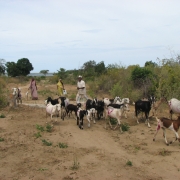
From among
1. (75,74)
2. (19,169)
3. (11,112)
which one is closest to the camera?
(19,169)

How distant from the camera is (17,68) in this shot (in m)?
48.3

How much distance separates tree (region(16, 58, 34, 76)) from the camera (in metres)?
48.6

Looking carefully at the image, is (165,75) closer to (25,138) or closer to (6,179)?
(25,138)

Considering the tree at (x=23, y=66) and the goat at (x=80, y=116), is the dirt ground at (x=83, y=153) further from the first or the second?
the tree at (x=23, y=66)

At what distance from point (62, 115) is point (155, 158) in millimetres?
5679

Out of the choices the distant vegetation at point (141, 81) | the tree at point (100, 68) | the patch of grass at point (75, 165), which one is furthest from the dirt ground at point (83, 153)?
the tree at point (100, 68)

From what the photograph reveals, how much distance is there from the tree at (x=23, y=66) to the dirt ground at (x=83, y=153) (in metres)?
38.4

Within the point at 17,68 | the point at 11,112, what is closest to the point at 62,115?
the point at 11,112

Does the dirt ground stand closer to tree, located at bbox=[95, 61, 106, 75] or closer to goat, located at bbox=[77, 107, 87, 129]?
goat, located at bbox=[77, 107, 87, 129]

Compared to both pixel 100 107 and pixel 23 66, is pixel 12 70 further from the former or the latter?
pixel 100 107

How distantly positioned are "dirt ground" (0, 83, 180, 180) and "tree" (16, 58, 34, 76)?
3842cm

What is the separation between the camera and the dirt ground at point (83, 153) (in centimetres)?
668

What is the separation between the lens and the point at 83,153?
26.2 feet

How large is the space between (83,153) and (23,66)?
4314 centimetres
